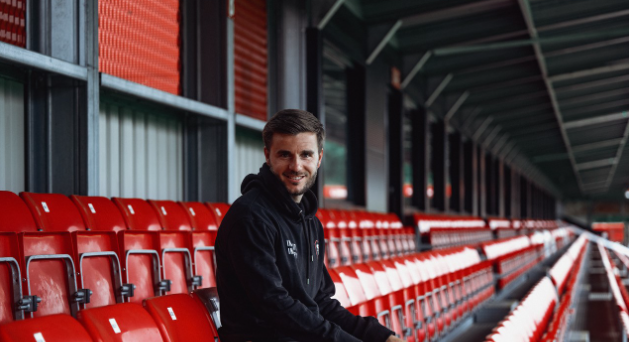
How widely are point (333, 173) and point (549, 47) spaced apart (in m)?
8.94

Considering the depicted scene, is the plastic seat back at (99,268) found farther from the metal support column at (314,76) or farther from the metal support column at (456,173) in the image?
the metal support column at (456,173)

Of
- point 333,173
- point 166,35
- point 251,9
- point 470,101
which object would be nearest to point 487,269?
point 251,9

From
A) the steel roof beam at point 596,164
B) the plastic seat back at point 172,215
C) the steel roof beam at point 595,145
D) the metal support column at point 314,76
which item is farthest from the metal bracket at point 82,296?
the steel roof beam at point 596,164

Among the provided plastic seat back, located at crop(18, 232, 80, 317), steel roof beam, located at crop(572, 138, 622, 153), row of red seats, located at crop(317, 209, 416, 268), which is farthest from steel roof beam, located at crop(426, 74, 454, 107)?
steel roof beam, located at crop(572, 138, 622, 153)

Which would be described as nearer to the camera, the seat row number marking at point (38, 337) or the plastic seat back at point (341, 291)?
the seat row number marking at point (38, 337)

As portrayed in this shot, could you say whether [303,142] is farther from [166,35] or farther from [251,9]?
[251,9]

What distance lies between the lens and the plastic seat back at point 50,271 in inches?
90.7

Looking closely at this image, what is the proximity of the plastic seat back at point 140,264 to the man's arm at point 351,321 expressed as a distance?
3.89 feet

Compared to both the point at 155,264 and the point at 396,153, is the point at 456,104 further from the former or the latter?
the point at 155,264

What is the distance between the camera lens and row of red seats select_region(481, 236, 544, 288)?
8.52 m

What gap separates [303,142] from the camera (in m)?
1.61

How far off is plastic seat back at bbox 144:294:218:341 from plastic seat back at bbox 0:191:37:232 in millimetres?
1332

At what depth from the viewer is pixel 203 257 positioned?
3.22 m

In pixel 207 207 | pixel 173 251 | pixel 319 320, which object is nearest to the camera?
pixel 319 320
